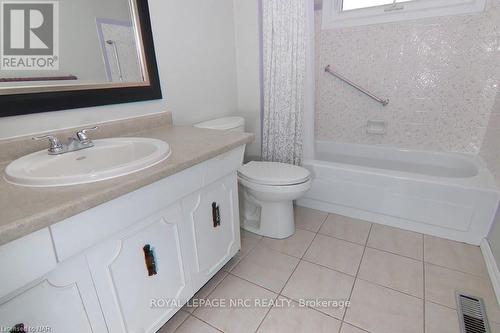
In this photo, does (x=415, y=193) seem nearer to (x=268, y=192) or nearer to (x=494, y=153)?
(x=494, y=153)

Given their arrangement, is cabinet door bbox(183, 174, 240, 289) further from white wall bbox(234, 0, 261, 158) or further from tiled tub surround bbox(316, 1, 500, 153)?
tiled tub surround bbox(316, 1, 500, 153)

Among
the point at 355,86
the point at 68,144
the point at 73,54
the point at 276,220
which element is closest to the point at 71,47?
the point at 73,54

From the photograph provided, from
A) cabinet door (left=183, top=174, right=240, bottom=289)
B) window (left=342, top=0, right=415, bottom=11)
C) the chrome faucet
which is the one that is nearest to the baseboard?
cabinet door (left=183, top=174, right=240, bottom=289)

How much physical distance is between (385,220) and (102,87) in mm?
1944

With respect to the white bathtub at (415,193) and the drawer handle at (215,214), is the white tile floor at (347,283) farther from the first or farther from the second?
the drawer handle at (215,214)

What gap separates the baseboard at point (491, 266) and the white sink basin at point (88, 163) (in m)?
1.70

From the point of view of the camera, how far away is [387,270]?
4.81 ft

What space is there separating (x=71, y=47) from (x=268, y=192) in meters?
1.22

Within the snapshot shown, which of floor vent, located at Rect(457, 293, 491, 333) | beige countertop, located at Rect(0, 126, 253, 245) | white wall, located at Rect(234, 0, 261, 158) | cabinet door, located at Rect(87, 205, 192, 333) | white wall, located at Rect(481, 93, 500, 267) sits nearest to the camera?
beige countertop, located at Rect(0, 126, 253, 245)

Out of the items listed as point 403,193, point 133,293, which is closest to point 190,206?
point 133,293

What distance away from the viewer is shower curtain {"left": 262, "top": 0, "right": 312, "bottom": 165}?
1649mm

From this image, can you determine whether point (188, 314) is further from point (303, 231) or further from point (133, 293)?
point (303, 231)

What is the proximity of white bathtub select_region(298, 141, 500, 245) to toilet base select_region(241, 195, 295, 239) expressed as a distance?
392 mm

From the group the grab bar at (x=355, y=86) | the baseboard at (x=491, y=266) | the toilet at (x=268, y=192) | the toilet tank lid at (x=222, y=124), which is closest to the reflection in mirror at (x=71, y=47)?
the toilet tank lid at (x=222, y=124)
